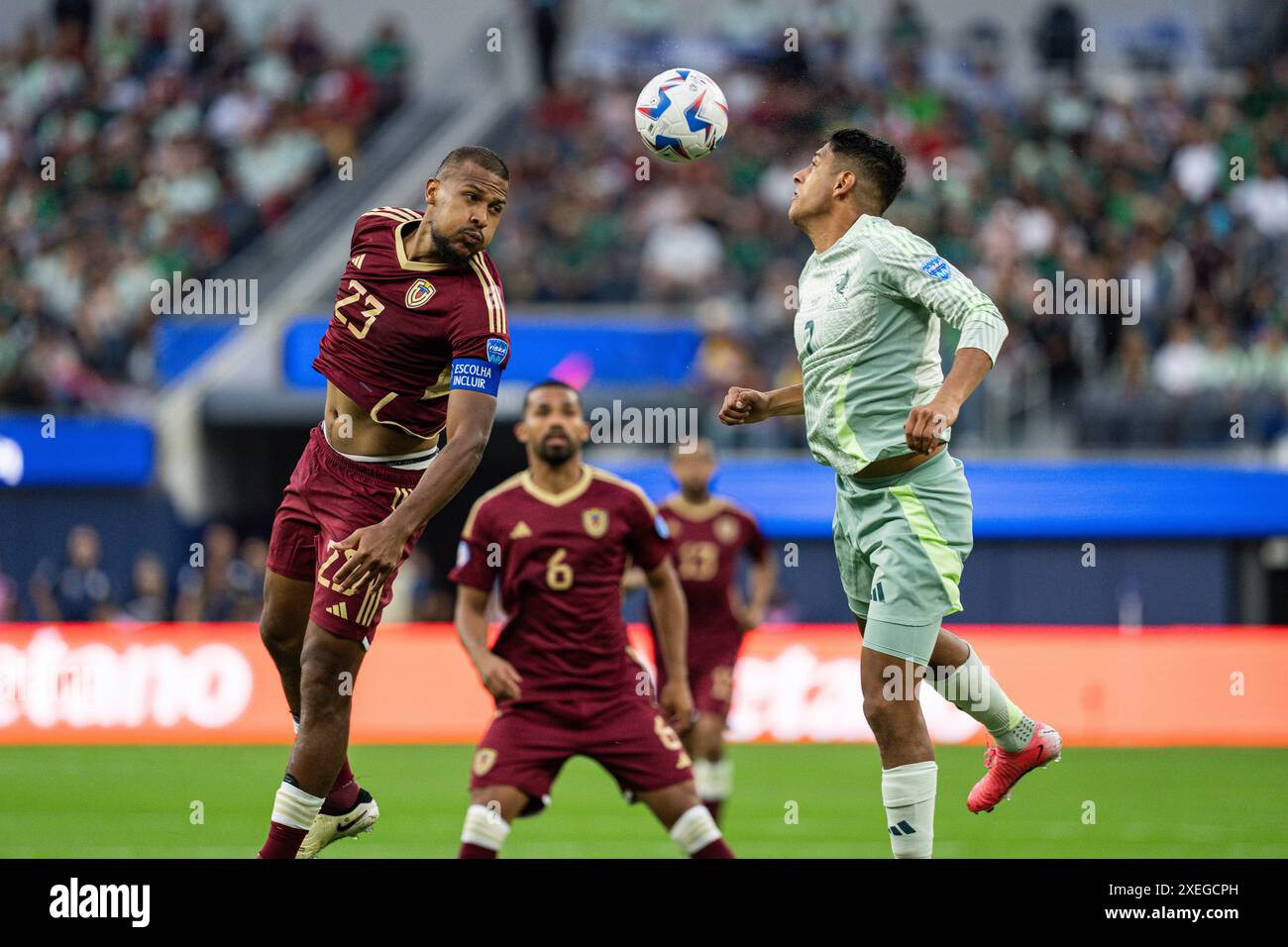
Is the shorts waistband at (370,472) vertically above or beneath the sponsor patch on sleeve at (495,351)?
beneath

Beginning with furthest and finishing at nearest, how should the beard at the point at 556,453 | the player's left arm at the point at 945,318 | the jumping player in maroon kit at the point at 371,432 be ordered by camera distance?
1. the beard at the point at 556,453
2. the jumping player in maroon kit at the point at 371,432
3. the player's left arm at the point at 945,318

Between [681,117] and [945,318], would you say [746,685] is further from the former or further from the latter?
[945,318]

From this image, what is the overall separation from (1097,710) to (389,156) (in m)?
11.6

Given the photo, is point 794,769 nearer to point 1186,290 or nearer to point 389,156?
point 1186,290

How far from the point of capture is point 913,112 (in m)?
22.0

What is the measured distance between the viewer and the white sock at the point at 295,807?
7035mm

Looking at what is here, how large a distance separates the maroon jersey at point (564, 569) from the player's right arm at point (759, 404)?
47.9 inches

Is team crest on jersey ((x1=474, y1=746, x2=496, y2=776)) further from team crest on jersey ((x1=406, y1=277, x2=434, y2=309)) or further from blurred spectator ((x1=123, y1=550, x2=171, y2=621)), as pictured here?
blurred spectator ((x1=123, y1=550, x2=171, y2=621))

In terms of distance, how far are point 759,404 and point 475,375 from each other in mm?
1150

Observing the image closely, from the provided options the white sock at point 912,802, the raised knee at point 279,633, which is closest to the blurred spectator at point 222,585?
the raised knee at point 279,633

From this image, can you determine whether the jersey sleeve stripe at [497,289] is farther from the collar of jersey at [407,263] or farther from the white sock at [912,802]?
the white sock at [912,802]

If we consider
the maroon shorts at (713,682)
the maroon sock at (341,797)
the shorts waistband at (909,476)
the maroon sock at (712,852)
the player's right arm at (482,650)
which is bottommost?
the maroon sock at (712,852)

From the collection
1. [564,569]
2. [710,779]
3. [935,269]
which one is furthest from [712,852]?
[710,779]

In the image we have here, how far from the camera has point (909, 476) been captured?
22.4 ft
